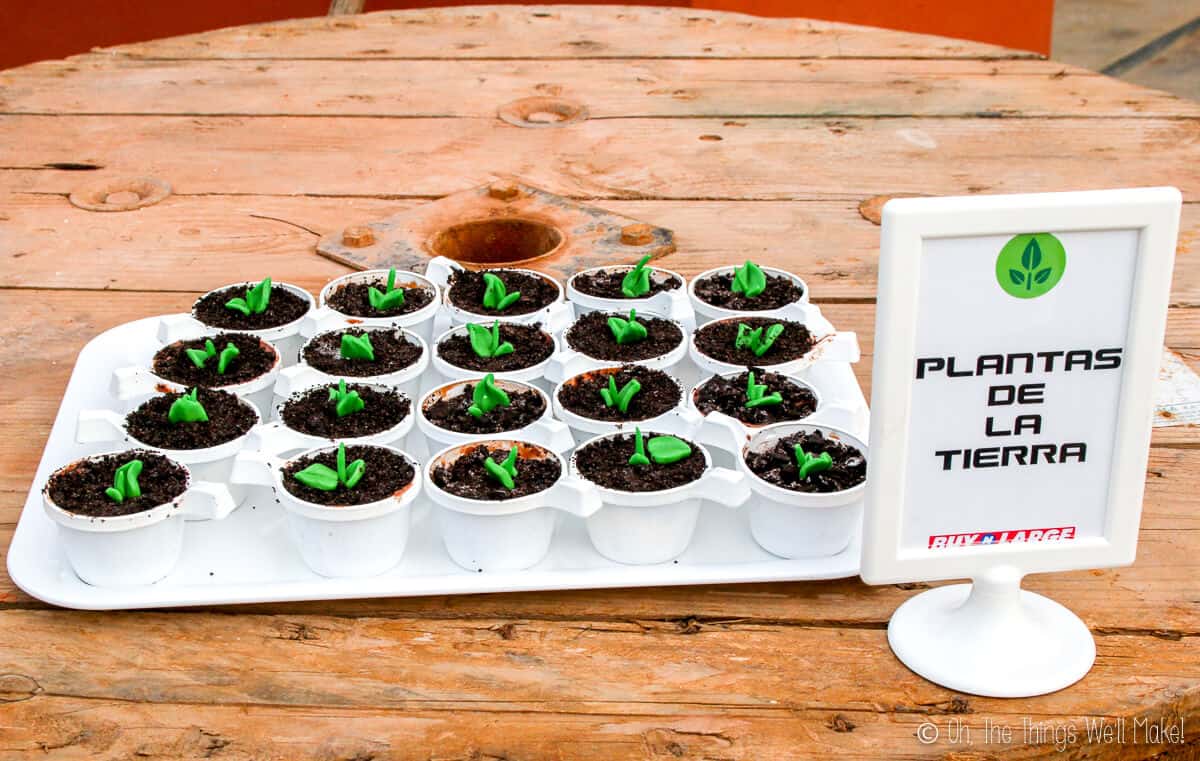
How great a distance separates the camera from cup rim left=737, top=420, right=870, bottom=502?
102 cm

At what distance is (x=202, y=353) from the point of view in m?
1.24

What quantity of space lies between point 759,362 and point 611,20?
4.14 ft

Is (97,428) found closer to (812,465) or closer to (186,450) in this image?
(186,450)

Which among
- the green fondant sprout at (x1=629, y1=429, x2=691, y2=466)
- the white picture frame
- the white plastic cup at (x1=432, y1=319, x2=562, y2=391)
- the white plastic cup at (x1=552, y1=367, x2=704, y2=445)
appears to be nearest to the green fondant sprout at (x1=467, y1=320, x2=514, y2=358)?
the white plastic cup at (x1=432, y1=319, x2=562, y2=391)

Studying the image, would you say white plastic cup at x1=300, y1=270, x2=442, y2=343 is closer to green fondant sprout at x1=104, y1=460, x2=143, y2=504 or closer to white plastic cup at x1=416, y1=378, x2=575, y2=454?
white plastic cup at x1=416, y1=378, x2=575, y2=454

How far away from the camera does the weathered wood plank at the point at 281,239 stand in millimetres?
1569

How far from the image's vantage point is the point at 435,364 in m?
1.27

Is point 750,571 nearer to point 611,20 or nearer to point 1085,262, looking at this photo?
point 1085,262

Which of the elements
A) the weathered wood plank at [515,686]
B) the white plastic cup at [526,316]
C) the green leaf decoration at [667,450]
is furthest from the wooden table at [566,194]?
the white plastic cup at [526,316]

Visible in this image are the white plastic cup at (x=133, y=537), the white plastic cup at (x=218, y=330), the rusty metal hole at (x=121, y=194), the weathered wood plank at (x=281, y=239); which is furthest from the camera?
the rusty metal hole at (x=121, y=194)

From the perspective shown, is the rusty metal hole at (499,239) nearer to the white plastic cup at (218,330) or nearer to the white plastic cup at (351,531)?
the white plastic cup at (218,330)

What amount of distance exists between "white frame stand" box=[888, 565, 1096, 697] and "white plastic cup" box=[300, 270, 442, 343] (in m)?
0.60

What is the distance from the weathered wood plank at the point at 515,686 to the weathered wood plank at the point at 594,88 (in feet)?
3.77

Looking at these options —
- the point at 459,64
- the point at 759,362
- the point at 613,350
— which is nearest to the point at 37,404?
the point at 613,350
